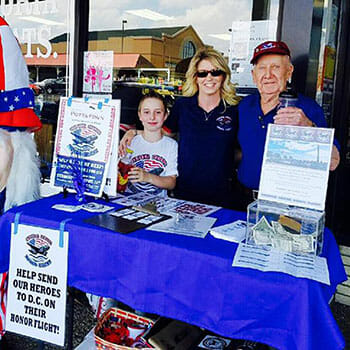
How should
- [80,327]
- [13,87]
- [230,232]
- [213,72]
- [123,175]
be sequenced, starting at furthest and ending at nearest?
[80,327] → [213,72] → [123,175] → [13,87] → [230,232]

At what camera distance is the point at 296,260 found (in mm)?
1529

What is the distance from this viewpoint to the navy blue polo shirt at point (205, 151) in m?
2.59

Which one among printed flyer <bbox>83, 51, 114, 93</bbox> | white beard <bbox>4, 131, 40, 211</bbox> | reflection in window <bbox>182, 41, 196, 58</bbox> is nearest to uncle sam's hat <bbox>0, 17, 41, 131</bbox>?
white beard <bbox>4, 131, 40, 211</bbox>

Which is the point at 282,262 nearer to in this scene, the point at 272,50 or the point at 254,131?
the point at 254,131

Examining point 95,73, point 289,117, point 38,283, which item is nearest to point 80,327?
point 38,283

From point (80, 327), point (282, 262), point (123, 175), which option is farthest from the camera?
point (80, 327)

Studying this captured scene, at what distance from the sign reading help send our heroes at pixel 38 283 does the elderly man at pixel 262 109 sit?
1.10m

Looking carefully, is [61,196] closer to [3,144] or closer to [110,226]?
[3,144]

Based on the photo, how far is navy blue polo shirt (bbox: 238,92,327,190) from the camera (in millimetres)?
2350

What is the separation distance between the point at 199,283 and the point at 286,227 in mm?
368

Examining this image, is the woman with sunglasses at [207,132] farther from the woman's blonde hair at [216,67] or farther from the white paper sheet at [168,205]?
the white paper sheet at [168,205]

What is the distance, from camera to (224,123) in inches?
101

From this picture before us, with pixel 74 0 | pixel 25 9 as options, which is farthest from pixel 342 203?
pixel 25 9

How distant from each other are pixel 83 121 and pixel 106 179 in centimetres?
30
